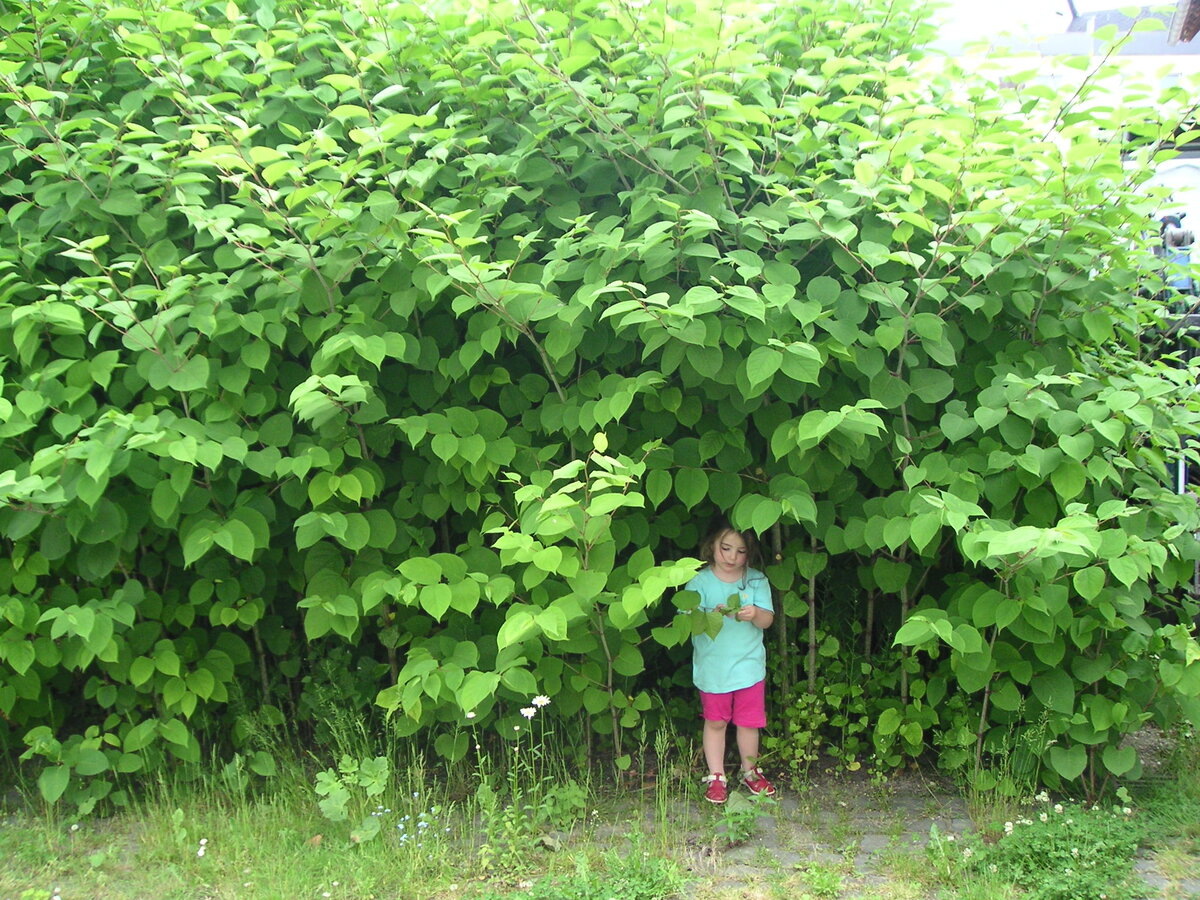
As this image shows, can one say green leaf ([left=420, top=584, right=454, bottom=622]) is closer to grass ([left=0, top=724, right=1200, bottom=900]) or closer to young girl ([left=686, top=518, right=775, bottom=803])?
grass ([left=0, top=724, right=1200, bottom=900])

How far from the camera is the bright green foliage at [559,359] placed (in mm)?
3033

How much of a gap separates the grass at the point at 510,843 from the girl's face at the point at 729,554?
754 millimetres

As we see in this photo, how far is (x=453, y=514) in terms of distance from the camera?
3.86 metres

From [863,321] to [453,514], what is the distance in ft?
5.65

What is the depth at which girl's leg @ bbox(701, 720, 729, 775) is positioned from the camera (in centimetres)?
355

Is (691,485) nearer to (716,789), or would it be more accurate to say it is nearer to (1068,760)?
(716,789)

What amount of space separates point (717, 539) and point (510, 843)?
1260 mm

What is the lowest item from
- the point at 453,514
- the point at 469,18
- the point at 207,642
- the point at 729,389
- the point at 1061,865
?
the point at 1061,865

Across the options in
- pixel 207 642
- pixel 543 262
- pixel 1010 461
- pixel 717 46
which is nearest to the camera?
pixel 717 46

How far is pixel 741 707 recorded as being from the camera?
142 inches

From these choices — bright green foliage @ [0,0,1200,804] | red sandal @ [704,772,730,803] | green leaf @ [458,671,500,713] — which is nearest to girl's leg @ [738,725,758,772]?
red sandal @ [704,772,730,803]

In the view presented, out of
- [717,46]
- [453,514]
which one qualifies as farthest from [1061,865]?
[717,46]

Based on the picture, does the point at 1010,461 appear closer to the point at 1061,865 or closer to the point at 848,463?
the point at 848,463

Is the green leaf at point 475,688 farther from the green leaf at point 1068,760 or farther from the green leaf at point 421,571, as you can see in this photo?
the green leaf at point 1068,760
